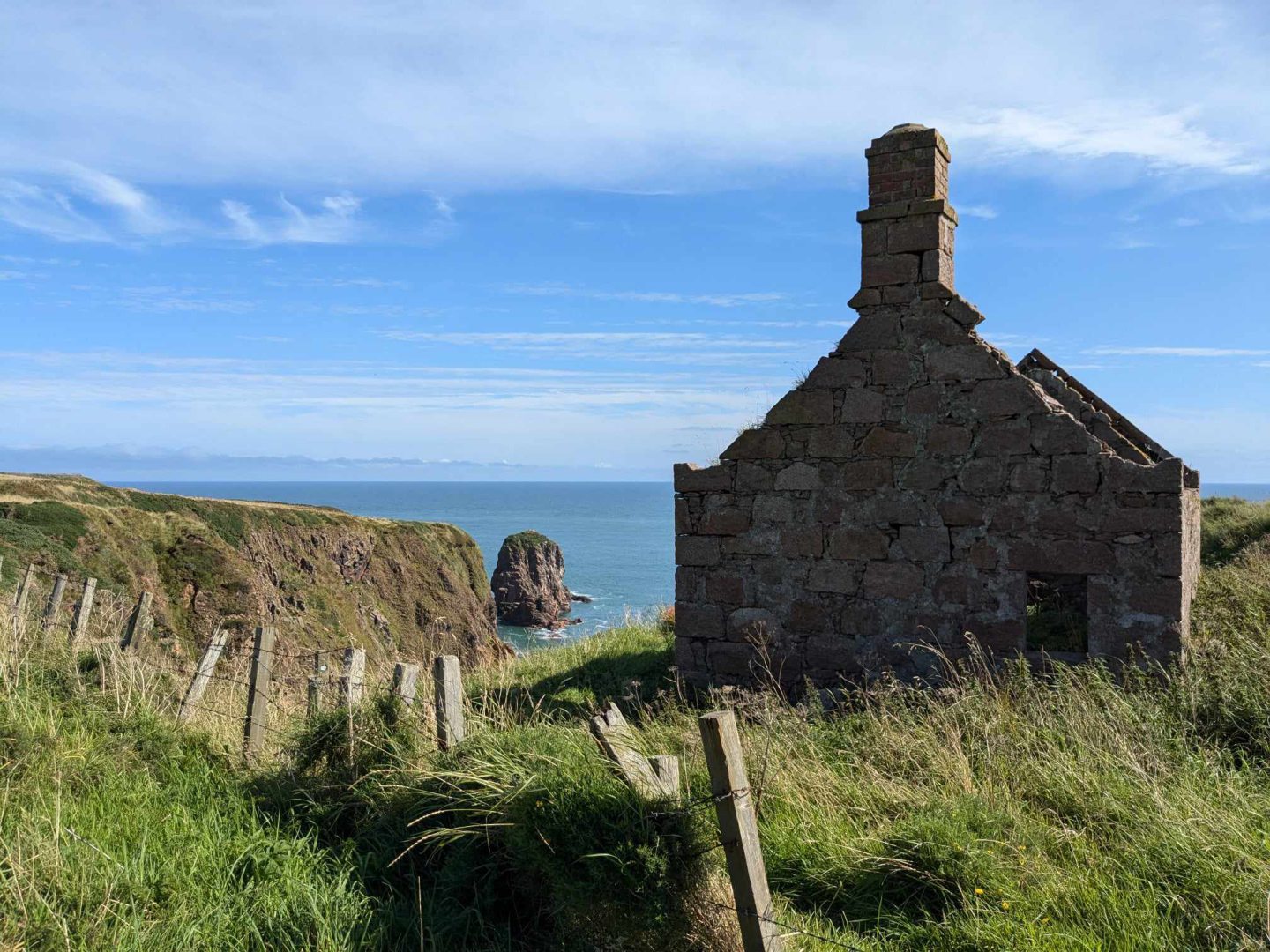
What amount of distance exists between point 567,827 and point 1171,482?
5.85 metres

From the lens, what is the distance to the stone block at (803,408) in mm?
8516

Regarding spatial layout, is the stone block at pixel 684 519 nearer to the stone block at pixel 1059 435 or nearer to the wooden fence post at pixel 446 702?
the stone block at pixel 1059 435

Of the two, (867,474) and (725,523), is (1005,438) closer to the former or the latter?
(867,474)

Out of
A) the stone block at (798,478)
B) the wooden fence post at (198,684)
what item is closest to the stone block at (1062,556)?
the stone block at (798,478)

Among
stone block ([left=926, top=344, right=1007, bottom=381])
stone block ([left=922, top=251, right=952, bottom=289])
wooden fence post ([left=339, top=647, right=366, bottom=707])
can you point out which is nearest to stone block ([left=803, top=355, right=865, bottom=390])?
stone block ([left=926, top=344, right=1007, bottom=381])

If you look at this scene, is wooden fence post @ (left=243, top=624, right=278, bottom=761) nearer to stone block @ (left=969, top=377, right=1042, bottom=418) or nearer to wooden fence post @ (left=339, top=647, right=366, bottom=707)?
wooden fence post @ (left=339, top=647, right=366, bottom=707)

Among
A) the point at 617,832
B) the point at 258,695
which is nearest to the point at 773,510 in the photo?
the point at 258,695

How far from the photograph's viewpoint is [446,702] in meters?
5.43

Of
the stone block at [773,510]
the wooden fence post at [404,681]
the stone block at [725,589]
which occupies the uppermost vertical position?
the stone block at [773,510]

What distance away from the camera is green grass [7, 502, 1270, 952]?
3873 millimetres

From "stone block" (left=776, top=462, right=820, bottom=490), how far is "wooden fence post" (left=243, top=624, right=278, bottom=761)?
4779 millimetres

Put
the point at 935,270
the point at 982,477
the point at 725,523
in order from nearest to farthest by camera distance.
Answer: the point at 982,477
the point at 935,270
the point at 725,523

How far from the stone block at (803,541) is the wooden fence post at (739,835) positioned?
5.08m

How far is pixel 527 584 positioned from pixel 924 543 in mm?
64571
